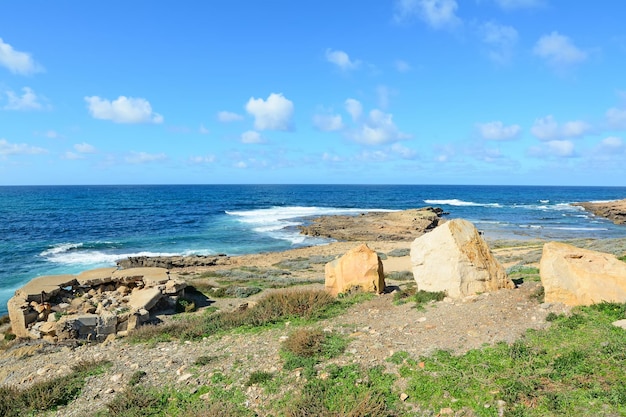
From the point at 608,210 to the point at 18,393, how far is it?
88.4 m

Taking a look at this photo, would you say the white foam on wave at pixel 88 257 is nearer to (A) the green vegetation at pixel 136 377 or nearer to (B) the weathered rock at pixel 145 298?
(B) the weathered rock at pixel 145 298

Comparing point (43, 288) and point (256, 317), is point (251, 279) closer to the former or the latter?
point (43, 288)

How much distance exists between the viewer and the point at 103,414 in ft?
25.9

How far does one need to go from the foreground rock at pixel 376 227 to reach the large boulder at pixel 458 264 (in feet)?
104

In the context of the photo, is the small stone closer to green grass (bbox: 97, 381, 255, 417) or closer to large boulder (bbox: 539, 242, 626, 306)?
green grass (bbox: 97, 381, 255, 417)

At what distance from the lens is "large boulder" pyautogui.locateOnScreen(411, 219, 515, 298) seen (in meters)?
13.1

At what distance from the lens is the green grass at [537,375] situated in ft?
22.0

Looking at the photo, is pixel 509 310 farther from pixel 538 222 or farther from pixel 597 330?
pixel 538 222

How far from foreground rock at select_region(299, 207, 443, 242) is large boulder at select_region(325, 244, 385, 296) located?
29266 mm

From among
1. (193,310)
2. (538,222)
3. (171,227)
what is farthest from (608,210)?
(193,310)

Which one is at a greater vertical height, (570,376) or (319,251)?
(570,376)

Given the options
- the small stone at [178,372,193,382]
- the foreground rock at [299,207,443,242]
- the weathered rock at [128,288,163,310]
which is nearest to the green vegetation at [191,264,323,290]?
Result: the weathered rock at [128,288,163,310]

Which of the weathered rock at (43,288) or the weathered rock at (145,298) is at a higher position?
the weathered rock at (43,288)

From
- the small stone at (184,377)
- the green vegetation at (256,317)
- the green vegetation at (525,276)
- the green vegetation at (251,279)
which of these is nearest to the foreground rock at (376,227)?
the green vegetation at (251,279)
